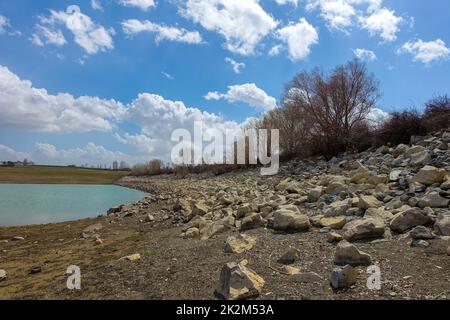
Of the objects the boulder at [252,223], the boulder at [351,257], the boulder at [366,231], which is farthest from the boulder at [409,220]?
the boulder at [252,223]

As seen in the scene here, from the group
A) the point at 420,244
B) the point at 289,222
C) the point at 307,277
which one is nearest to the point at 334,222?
the point at 289,222

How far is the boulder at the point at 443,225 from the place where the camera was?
6160mm

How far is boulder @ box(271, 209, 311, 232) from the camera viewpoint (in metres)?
8.05

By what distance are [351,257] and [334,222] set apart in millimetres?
2379

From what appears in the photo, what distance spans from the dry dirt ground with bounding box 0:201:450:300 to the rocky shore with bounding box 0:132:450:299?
0.06 ft

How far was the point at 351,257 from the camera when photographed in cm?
550

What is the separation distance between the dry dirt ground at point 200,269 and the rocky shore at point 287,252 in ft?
0.06

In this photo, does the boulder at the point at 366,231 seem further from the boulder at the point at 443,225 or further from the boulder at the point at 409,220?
the boulder at the point at 443,225

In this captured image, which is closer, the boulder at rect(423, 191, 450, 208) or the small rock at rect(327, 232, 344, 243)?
the small rock at rect(327, 232, 344, 243)

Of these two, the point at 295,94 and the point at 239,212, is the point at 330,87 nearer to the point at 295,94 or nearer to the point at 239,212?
the point at 295,94

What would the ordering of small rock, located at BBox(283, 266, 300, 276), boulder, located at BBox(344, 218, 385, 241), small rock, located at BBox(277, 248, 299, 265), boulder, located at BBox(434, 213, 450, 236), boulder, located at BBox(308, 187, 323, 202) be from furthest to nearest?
boulder, located at BBox(308, 187, 323, 202), boulder, located at BBox(344, 218, 385, 241), boulder, located at BBox(434, 213, 450, 236), small rock, located at BBox(277, 248, 299, 265), small rock, located at BBox(283, 266, 300, 276)

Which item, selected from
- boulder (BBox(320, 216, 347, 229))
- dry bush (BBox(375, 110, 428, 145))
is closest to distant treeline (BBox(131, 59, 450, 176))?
dry bush (BBox(375, 110, 428, 145))

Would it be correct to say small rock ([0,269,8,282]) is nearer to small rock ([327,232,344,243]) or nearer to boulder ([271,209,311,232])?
boulder ([271,209,311,232])

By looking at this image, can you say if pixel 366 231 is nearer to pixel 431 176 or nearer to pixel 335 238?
pixel 335 238
